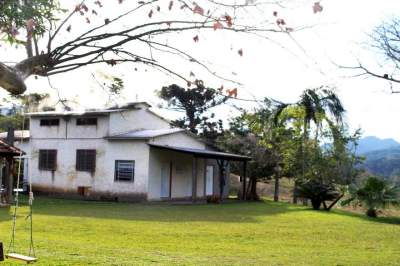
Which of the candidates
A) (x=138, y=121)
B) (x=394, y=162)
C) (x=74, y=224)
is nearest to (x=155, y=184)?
(x=138, y=121)

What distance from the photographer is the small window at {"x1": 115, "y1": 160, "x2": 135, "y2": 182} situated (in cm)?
2925

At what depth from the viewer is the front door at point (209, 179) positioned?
35.2 metres

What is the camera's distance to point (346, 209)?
98.5 ft

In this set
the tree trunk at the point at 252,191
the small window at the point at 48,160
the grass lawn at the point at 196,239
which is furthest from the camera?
the tree trunk at the point at 252,191

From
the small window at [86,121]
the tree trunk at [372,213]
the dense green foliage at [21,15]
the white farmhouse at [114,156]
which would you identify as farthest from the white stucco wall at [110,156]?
the dense green foliage at [21,15]

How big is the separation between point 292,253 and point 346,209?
19069 mm

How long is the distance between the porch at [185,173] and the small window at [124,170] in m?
0.96

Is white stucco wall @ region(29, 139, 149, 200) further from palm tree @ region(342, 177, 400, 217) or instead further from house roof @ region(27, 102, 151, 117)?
palm tree @ region(342, 177, 400, 217)

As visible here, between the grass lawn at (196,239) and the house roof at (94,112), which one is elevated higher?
the house roof at (94,112)

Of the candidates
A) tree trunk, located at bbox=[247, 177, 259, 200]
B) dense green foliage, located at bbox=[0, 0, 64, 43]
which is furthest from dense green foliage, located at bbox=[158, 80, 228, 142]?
dense green foliage, located at bbox=[0, 0, 64, 43]

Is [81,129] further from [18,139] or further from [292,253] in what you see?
[292,253]

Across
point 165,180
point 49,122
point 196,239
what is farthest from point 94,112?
point 196,239

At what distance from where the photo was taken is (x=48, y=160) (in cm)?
3183

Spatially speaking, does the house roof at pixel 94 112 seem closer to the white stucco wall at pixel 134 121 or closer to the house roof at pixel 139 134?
the white stucco wall at pixel 134 121
